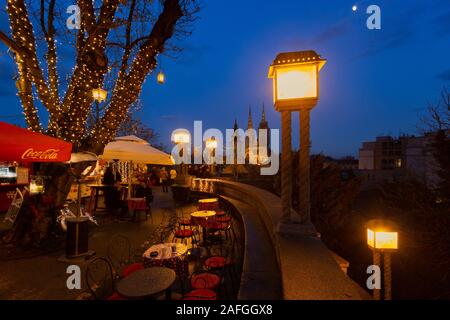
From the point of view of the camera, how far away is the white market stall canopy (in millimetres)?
9234

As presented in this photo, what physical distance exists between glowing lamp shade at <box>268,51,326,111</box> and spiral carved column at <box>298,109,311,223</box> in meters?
0.27

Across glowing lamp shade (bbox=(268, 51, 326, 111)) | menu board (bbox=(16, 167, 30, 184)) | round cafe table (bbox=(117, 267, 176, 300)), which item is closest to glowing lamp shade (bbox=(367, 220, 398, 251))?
glowing lamp shade (bbox=(268, 51, 326, 111))

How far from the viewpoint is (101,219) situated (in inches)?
416

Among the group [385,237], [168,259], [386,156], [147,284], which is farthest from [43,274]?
[386,156]

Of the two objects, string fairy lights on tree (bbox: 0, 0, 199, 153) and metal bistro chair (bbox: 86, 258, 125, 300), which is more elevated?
string fairy lights on tree (bbox: 0, 0, 199, 153)

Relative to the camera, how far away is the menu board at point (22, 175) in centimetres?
1247

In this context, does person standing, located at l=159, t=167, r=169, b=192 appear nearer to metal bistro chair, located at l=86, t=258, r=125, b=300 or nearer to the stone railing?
metal bistro chair, located at l=86, t=258, r=125, b=300

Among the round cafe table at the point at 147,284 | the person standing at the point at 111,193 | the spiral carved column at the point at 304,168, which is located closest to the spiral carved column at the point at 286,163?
the spiral carved column at the point at 304,168

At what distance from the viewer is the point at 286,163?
A: 16.6 feet

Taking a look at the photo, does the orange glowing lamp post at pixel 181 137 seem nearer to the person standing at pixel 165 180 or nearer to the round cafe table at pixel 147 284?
the person standing at pixel 165 180
